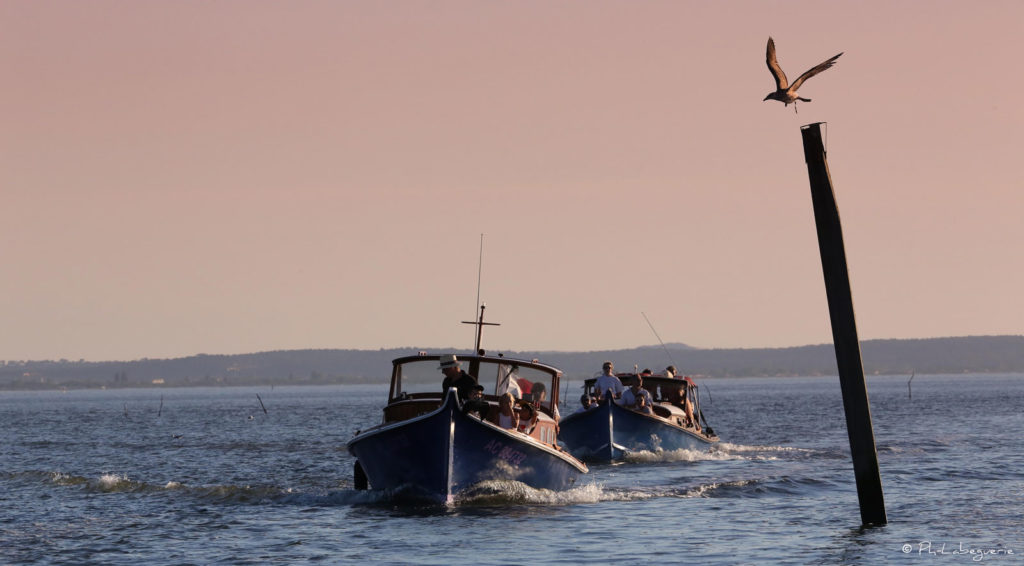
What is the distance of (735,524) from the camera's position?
72.4ft

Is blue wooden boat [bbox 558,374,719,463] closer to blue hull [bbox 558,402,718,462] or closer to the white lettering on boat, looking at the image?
blue hull [bbox 558,402,718,462]

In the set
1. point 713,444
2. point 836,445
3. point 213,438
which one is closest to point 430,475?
point 713,444

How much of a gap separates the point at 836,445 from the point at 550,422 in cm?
2344

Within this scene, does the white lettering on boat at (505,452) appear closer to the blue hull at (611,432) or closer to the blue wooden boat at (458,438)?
the blue wooden boat at (458,438)

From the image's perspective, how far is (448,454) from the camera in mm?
22484

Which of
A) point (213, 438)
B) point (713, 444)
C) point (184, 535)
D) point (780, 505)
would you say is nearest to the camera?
point (184, 535)

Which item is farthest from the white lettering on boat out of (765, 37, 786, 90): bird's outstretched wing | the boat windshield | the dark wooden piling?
(765, 37, 786, 90): bird's outstretched wing

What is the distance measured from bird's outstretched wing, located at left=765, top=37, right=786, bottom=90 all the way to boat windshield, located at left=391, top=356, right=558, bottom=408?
880cm

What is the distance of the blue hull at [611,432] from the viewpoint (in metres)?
35.8

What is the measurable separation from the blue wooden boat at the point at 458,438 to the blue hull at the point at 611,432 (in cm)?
984

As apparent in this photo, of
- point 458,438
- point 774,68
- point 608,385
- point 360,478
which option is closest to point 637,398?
point 608,385

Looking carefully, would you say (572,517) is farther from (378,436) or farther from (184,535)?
(184,535)

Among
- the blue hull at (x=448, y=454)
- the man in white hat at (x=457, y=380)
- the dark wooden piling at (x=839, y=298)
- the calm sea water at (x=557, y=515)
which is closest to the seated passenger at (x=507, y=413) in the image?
the blue hull at (x=448, y=454)

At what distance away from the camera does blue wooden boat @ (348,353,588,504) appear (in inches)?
883
